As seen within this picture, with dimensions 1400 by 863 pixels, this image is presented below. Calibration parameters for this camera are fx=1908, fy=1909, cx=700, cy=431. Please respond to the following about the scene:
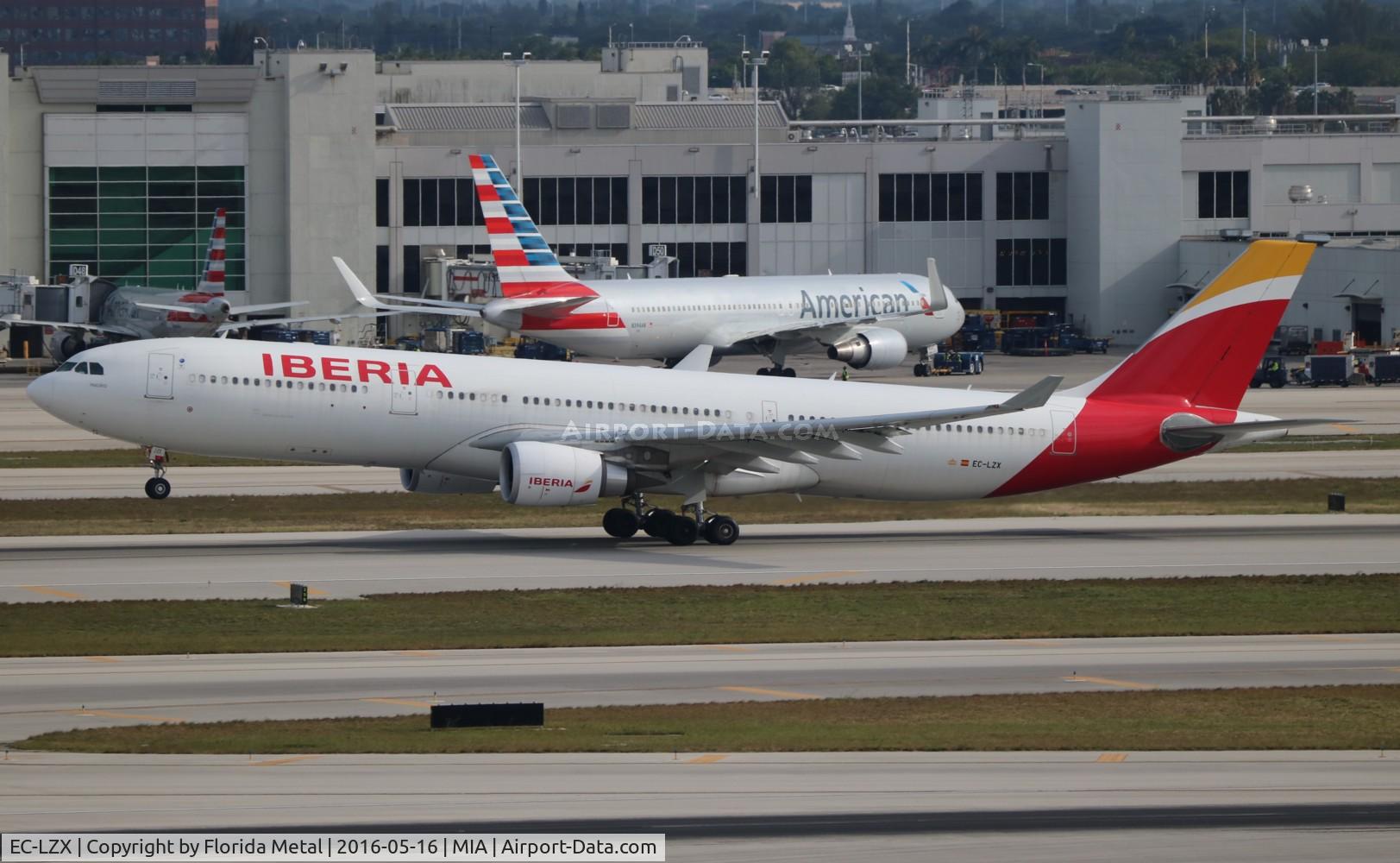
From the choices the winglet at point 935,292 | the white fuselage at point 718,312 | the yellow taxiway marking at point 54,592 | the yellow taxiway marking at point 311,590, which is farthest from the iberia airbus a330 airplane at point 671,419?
the white fuselage at point 718,312

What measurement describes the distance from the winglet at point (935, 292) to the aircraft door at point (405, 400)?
148 ft

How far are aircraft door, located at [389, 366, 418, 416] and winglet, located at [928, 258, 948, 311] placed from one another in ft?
148

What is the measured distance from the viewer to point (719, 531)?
45312mm

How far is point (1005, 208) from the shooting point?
12069 cm

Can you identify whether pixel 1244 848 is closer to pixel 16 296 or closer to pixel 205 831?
pixel 205 831

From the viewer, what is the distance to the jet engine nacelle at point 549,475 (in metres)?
42.3

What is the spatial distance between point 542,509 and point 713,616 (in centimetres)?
1614

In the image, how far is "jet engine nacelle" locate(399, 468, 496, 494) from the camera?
44.9 meters

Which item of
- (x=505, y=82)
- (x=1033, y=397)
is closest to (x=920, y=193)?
(x=505, y=82)

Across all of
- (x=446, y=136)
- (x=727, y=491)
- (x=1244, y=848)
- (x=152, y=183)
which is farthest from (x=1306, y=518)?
(x=446, y=136)

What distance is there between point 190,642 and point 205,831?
13.3m

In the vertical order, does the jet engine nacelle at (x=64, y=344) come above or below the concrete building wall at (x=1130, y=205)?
below

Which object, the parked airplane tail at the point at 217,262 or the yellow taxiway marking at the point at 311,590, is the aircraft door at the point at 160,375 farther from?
the parked airplane tail at the point at 217,262

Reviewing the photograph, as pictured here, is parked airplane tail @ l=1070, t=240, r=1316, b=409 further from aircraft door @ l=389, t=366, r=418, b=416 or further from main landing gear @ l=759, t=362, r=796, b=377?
main landing gear @ l=759, t=362, r=796, b=377
